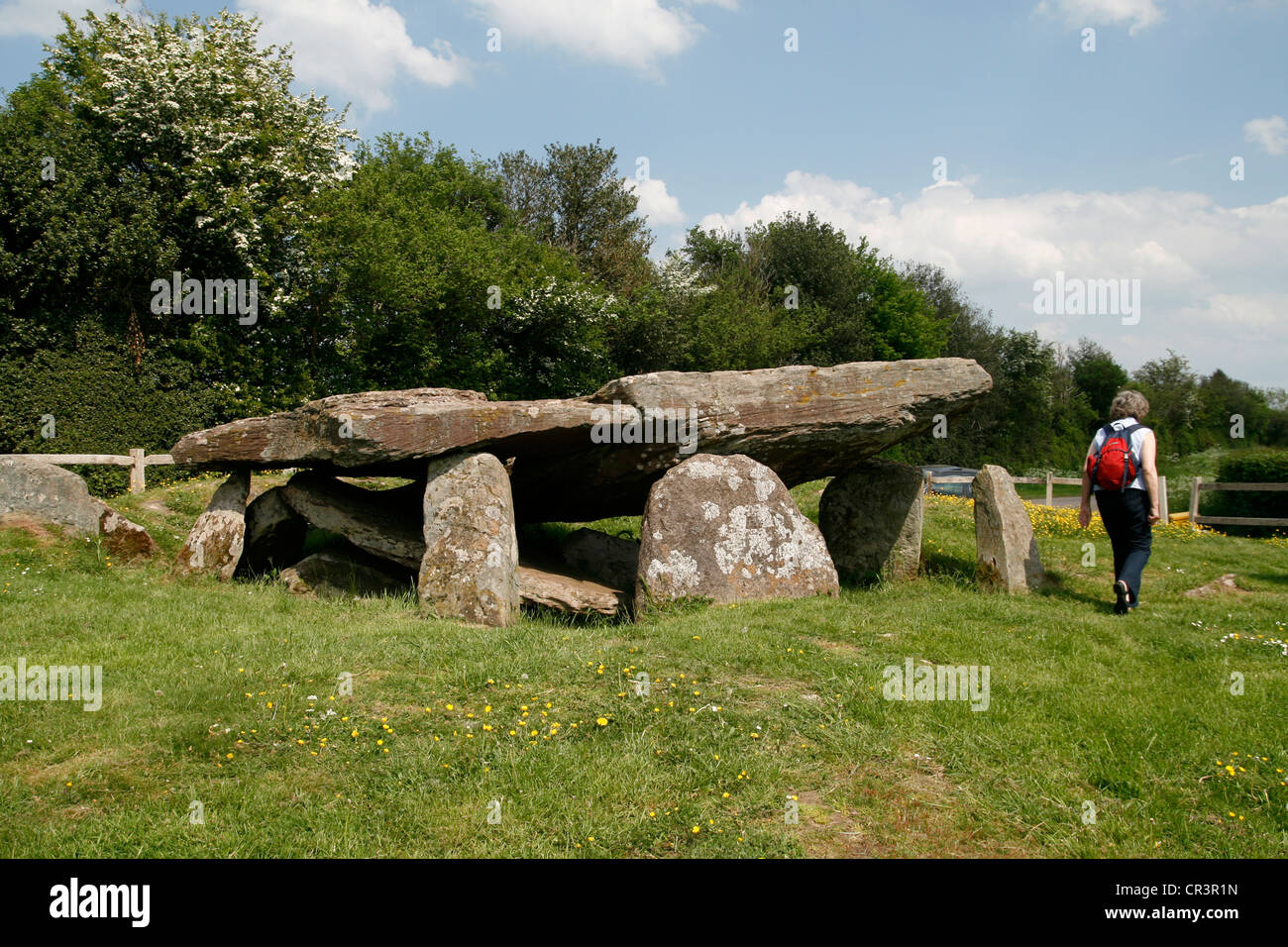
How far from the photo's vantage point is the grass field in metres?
4.78

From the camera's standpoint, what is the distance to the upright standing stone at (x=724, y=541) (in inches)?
396

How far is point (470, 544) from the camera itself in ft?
33.3

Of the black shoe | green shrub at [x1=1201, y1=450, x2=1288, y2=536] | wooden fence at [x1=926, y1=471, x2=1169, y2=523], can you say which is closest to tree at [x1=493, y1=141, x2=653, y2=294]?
wooden fence at [x1=926, y1=471, x2=1169, y2=523]

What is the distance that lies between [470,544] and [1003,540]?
21.8 feet

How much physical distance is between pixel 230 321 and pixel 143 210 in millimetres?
3512

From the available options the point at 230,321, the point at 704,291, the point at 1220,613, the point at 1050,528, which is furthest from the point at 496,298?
the point at 1220,613

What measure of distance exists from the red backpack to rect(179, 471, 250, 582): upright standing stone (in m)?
10.6

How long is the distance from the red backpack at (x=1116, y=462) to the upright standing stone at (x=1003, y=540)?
4.52 ft

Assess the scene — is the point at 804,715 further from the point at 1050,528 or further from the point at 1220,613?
the point at 1050,528

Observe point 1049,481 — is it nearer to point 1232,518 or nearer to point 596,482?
point 1232,518

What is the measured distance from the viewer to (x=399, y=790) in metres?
5.23

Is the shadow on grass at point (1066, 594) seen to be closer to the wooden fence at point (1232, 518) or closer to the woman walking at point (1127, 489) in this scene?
the woman walking at point (1127, 489)

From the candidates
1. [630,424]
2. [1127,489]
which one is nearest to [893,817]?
[1127,489]

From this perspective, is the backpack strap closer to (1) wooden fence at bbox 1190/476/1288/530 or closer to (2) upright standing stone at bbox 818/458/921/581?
(2) upright standing stone at bbox 818/458/921/581
